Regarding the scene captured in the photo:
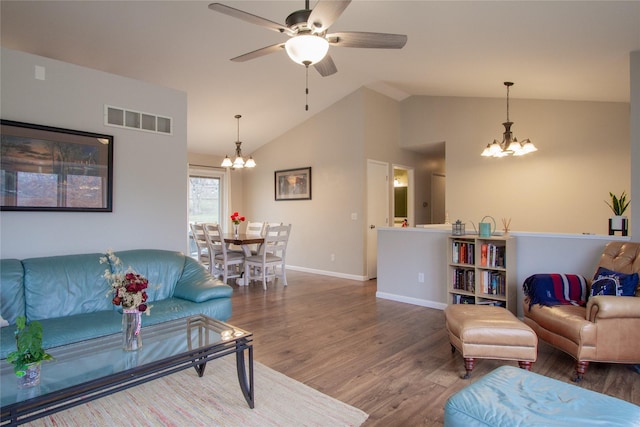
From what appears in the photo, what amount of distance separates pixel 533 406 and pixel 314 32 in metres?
2.46

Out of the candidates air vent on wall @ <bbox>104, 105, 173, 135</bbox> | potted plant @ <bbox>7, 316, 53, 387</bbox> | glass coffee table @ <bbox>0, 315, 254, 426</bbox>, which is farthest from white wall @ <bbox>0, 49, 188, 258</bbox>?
potted plant @ <bbox>7, 316, 53, 387</bbox>

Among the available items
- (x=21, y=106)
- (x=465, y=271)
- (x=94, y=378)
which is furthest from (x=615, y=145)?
(x=21, y=106)

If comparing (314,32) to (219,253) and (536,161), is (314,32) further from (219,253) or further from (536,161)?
(536,161)

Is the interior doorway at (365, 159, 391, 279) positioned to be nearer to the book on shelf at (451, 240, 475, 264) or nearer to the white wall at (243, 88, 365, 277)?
the white wall at (243, 88, 365, 277)

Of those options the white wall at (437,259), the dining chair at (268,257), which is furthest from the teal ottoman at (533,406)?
the dining chair at (268,257)

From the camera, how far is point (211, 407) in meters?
2.15

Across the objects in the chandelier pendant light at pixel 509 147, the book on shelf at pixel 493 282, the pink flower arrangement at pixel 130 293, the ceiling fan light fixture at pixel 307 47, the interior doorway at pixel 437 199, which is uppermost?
the ceiling fan light fixture at pixel 307 47

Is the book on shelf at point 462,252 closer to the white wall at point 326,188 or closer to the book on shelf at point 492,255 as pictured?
the book on shelf at point 492,255

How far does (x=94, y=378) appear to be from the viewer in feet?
5.54

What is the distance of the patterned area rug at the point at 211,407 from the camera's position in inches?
79.0

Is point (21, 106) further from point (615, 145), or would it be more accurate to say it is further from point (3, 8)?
point (615, 145)

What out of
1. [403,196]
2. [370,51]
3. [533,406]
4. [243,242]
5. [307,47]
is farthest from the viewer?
[403,196]

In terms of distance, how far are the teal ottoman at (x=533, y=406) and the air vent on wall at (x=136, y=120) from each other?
368 centimetres

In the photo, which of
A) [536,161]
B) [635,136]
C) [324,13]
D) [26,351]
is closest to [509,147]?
[536,161]
